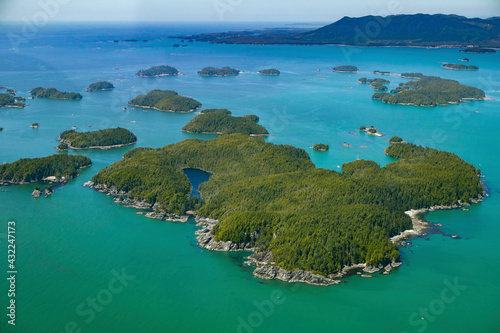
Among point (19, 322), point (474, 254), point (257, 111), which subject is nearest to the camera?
point (19, 322)

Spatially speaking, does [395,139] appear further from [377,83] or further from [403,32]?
[403,32]

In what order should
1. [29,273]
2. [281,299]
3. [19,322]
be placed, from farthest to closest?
1. [29,273]
2. [281,299]
3. [19,322]

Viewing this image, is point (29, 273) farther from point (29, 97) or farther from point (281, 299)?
point (29, 97)

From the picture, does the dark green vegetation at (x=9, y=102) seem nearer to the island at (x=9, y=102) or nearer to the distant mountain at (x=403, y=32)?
the island at (x=9, y=102)

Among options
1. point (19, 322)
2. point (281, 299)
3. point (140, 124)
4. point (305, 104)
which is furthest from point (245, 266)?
point (305, 104)

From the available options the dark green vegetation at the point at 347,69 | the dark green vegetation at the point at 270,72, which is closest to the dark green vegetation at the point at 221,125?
the dark green vegetation at the point at 270,72

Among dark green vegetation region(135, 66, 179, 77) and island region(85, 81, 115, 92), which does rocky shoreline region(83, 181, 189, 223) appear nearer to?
island region(85, 81, 115, 92)

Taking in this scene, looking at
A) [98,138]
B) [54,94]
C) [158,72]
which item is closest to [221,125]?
[98,138]
